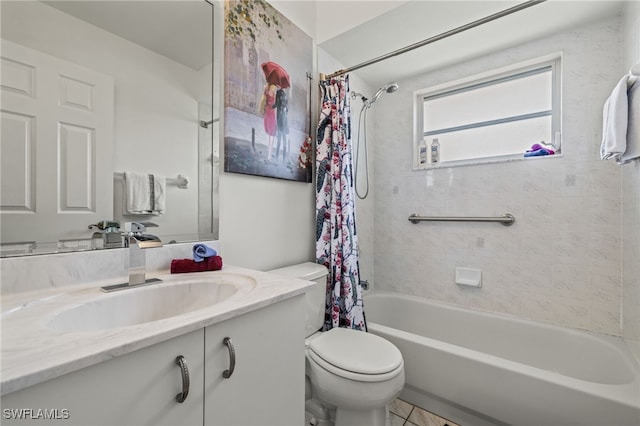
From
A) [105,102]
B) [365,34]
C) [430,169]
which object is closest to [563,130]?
[430,169]

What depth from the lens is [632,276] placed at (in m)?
1.40

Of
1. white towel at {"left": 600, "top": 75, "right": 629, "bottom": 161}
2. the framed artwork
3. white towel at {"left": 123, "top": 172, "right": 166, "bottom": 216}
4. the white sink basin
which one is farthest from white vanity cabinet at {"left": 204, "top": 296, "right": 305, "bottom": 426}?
white towel at {"left": 600, "top": 75, "right": 629, "bottom": 161}

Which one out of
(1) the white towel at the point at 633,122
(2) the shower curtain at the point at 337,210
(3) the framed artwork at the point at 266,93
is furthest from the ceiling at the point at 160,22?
(1) the white towel at the point at 633,122

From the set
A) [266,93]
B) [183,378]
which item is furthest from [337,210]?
[183,378]

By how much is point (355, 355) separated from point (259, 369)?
631 millimetres

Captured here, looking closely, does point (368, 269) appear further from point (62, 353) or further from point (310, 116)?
point (62, 353)

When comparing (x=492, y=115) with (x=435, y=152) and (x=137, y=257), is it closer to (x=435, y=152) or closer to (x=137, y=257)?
(x=435, y=152)

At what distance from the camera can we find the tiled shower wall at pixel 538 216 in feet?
5.29

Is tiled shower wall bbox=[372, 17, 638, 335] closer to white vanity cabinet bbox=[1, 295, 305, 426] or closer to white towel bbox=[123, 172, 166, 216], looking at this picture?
white vanity cabinet bbox=[1, 295, 305, 426]

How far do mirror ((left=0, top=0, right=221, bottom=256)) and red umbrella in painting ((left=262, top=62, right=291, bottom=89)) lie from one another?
0.31m

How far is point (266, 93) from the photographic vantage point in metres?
1.55

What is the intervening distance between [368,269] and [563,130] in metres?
1.63

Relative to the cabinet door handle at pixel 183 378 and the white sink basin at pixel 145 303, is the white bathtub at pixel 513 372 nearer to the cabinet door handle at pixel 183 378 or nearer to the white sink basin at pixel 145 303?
the white sink basin at pixel 145 303

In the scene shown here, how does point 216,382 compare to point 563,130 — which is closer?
point 216,382
